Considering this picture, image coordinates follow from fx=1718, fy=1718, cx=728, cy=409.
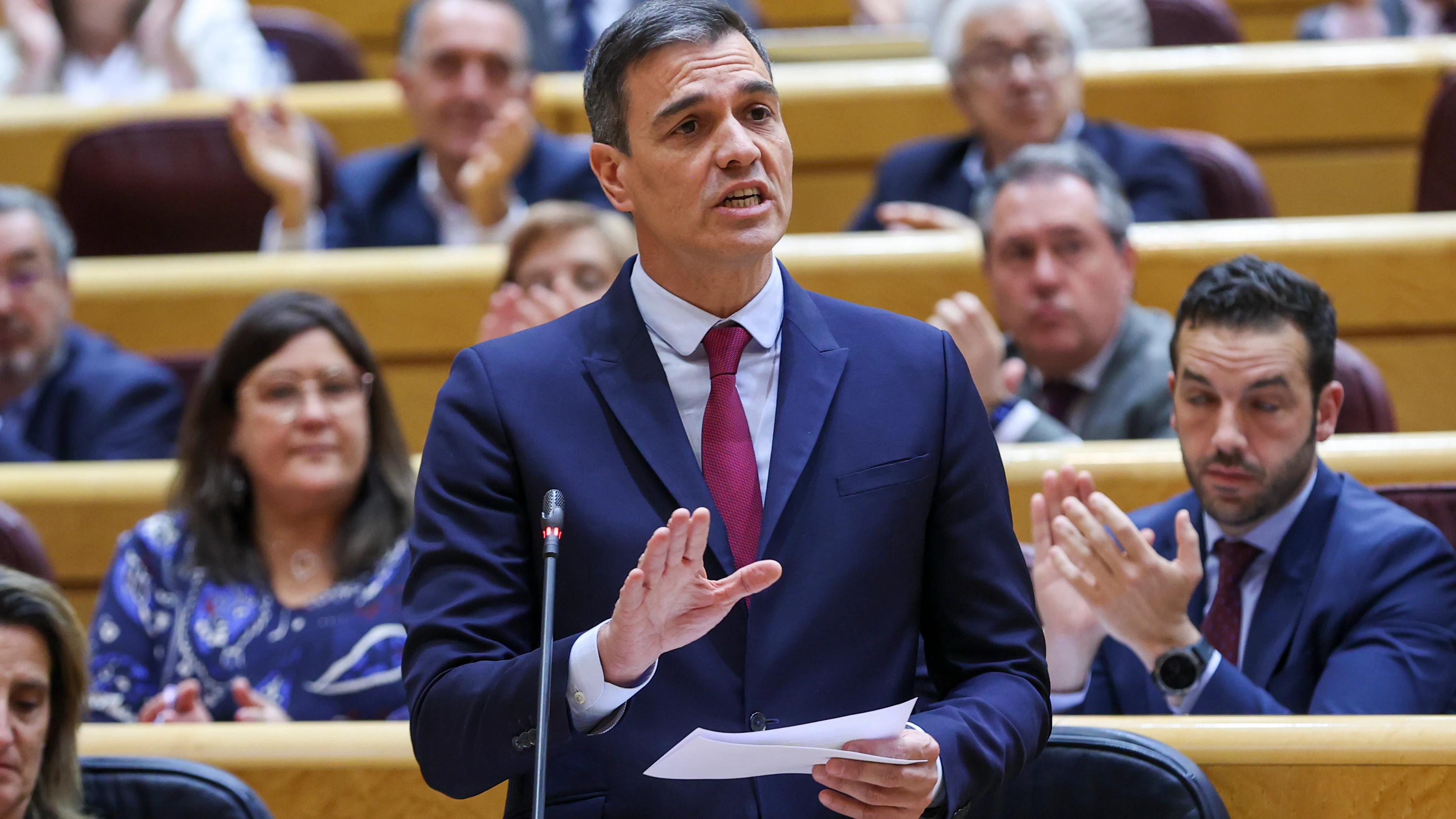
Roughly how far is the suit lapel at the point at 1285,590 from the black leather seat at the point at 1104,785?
232 millimetres

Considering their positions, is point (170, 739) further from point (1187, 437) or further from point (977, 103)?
point (977, 103)

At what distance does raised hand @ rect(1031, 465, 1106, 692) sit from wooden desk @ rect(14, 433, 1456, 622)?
4 centimetres

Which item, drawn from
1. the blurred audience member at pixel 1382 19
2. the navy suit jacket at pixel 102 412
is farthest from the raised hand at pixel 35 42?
the blurred audience member at pixel 1382 19

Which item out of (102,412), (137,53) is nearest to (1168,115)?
(102,412)

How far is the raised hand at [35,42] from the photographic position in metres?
2.47

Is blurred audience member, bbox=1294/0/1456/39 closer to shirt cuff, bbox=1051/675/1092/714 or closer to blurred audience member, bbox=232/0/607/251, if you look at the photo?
blurred audience member, bbox=232/0/607/251

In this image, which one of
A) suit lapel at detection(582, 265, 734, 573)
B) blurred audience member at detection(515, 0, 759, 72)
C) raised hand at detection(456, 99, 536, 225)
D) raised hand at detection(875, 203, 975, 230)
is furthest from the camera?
blurred audience member at detection(515, 0, 759, 72)

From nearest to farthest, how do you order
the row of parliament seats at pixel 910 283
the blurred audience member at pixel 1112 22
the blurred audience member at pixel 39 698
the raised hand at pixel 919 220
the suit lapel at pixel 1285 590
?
the blurred audience member at pixel 39 698 → the suit lapel at pixel 1285 590 → the row of parliament seats at pixel 910 283 → the raised hand at pixel 919 220 → the blurred audience member at pixel 1112 22

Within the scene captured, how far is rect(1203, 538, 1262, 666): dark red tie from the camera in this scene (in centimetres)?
121

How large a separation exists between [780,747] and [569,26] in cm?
208

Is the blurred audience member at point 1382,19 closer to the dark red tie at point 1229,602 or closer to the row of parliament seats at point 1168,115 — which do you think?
the row of parliament seats at point 1168,115

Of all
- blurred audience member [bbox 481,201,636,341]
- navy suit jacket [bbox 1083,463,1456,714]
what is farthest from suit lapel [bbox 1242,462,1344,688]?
blurred audience member [bbox 481,201,636,341]

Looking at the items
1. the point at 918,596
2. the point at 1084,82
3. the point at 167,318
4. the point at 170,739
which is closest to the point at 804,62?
the point at 1084,82

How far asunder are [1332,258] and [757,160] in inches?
45.7
